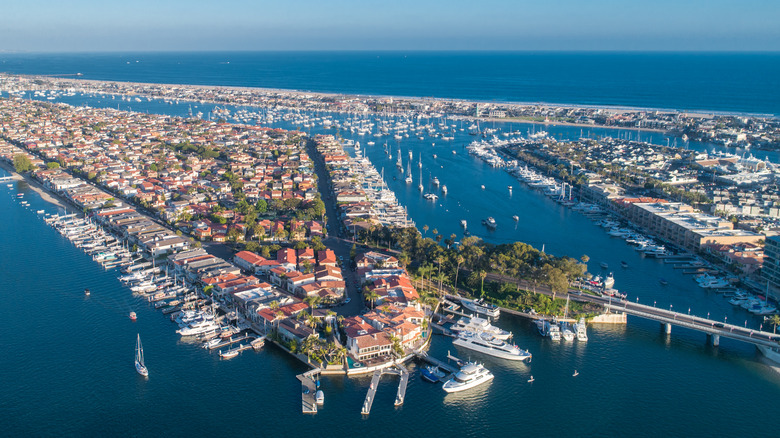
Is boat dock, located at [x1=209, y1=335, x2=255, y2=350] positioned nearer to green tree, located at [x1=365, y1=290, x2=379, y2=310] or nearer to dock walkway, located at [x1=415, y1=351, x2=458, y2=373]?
green tree, located at [x1=365, y1=290, x2=379, y2=310]

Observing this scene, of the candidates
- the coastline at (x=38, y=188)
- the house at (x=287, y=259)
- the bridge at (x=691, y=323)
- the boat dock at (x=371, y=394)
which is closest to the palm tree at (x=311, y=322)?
the boat dock at (x=371, y=394)

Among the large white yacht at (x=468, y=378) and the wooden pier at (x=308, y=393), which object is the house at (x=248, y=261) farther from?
the large white yacht at (x=468, y=378)

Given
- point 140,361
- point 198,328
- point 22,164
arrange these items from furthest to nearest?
point 22,164
point 198,328
point 140,361

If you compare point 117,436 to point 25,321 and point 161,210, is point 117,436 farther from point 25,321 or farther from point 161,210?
point 161,210

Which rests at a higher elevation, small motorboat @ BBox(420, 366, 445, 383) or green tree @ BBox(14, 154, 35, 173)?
green tree @ BBox(14, 154, 35, 173)

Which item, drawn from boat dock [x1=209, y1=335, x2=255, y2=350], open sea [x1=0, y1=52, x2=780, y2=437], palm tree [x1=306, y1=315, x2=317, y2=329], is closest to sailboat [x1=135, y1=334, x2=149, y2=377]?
open sea [x1=0, y1=52, x2=780, y2=437]

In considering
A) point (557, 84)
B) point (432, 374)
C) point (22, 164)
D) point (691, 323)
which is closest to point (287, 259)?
point (432, 374)

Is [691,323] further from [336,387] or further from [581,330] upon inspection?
[336,387]
